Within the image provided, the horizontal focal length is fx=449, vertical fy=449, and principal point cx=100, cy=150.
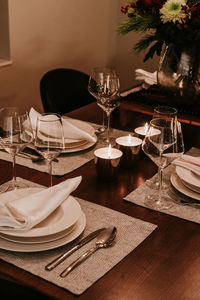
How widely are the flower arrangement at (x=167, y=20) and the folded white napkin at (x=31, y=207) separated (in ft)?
2.62

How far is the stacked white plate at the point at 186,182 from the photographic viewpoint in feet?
4.04

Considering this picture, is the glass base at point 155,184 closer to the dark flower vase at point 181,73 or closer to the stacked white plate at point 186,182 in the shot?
the stacked white plate at point 186,182

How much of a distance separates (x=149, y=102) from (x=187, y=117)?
208 mm

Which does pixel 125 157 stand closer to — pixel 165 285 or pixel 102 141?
pixel 102 141

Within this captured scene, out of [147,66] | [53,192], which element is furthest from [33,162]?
[147,66]

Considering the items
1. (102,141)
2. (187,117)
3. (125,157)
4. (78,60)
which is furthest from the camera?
(78,60)

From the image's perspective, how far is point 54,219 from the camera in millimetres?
1041

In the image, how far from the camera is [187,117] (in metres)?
1.85

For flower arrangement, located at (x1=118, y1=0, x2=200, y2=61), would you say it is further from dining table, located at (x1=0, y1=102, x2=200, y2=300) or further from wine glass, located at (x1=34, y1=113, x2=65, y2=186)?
wine glass, located at (x1=34, y1=113, x2=65, y2=186)

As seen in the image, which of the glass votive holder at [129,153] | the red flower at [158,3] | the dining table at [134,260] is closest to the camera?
the dining table at [134,260]

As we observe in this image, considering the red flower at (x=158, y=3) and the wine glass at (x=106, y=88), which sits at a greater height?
the red flower at (x=158, y=3)

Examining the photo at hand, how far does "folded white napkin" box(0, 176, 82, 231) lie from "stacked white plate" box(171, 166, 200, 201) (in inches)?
13.0

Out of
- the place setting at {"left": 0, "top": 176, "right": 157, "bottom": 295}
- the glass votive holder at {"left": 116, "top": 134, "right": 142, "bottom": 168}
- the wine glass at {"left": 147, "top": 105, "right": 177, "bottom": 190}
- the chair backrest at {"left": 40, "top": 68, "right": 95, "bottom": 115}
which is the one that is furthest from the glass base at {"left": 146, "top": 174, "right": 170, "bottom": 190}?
the chair backrest at {"left": 40, "top": 68, "right": 95, "bottom": 115}

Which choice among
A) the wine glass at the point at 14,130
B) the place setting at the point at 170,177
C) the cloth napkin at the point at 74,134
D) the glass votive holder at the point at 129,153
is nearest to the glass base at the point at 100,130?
the cloth napkin at the point at 74,134
